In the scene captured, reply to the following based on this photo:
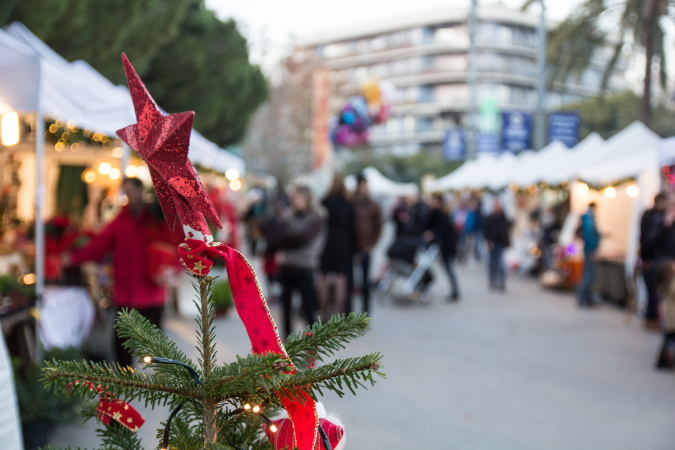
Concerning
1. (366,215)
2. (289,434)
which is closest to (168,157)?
(289,434)

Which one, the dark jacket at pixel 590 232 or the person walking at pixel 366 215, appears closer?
the person walking at pixel 366 215

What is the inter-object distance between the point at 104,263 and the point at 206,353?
22.0 feet

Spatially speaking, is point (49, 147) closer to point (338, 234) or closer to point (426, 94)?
point (338, 234)

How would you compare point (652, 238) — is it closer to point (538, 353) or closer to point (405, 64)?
point (538, 353)

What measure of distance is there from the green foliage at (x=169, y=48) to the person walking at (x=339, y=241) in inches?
159

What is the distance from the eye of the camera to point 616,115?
145 feet

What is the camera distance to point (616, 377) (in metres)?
6.37

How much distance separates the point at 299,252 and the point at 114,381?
17.3 ft

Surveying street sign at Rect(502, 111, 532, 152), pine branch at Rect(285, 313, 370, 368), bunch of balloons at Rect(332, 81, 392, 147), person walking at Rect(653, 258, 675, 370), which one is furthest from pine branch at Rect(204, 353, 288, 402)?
bunch of balloons at Rect(332, 81, 392, 147)

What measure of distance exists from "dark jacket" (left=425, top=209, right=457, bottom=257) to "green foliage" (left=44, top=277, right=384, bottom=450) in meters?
10.4

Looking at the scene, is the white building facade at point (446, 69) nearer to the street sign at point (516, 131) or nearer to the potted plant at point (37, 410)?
the street sign at point (516, 131)

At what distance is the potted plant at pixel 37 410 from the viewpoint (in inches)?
161

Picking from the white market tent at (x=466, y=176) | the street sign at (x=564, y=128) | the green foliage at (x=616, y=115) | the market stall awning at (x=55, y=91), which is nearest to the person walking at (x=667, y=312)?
the market stall awning at (x=55, y=91)

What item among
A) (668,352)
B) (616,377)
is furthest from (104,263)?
(668,352)
